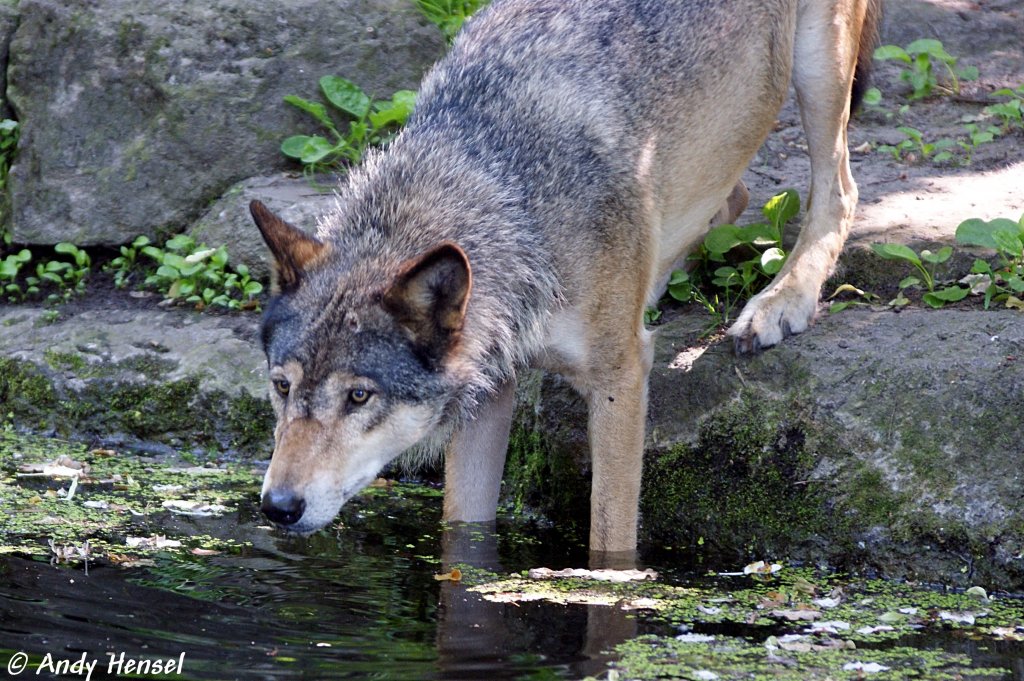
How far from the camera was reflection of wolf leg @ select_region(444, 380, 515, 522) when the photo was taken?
17.5 ft

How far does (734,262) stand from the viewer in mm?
6520

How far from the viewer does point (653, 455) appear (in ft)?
18.0

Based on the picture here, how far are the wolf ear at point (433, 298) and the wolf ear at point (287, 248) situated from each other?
0.41m

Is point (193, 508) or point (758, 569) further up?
point (193, 508)

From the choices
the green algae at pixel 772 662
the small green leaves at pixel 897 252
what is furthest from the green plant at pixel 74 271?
the green algae at pixel 772 662

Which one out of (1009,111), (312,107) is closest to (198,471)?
(312,107)

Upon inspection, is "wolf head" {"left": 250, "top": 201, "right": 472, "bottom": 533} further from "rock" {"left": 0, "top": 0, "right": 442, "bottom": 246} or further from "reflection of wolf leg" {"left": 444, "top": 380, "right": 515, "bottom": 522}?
"rock" {"left": 0, "top": 0, "right": 442, "bottom": 246}

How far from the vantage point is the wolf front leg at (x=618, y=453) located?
16.2ft

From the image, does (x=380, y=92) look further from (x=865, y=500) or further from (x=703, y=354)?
(x=865, y=500)

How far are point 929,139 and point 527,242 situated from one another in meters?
4.08

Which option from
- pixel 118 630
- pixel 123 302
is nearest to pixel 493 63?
pixel 118 630

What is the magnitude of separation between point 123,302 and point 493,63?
315 cm

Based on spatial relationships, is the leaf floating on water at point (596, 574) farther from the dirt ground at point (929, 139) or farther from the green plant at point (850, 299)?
the dirt ground at point (929, 139)

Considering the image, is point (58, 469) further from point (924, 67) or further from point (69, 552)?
point (924, 67)
